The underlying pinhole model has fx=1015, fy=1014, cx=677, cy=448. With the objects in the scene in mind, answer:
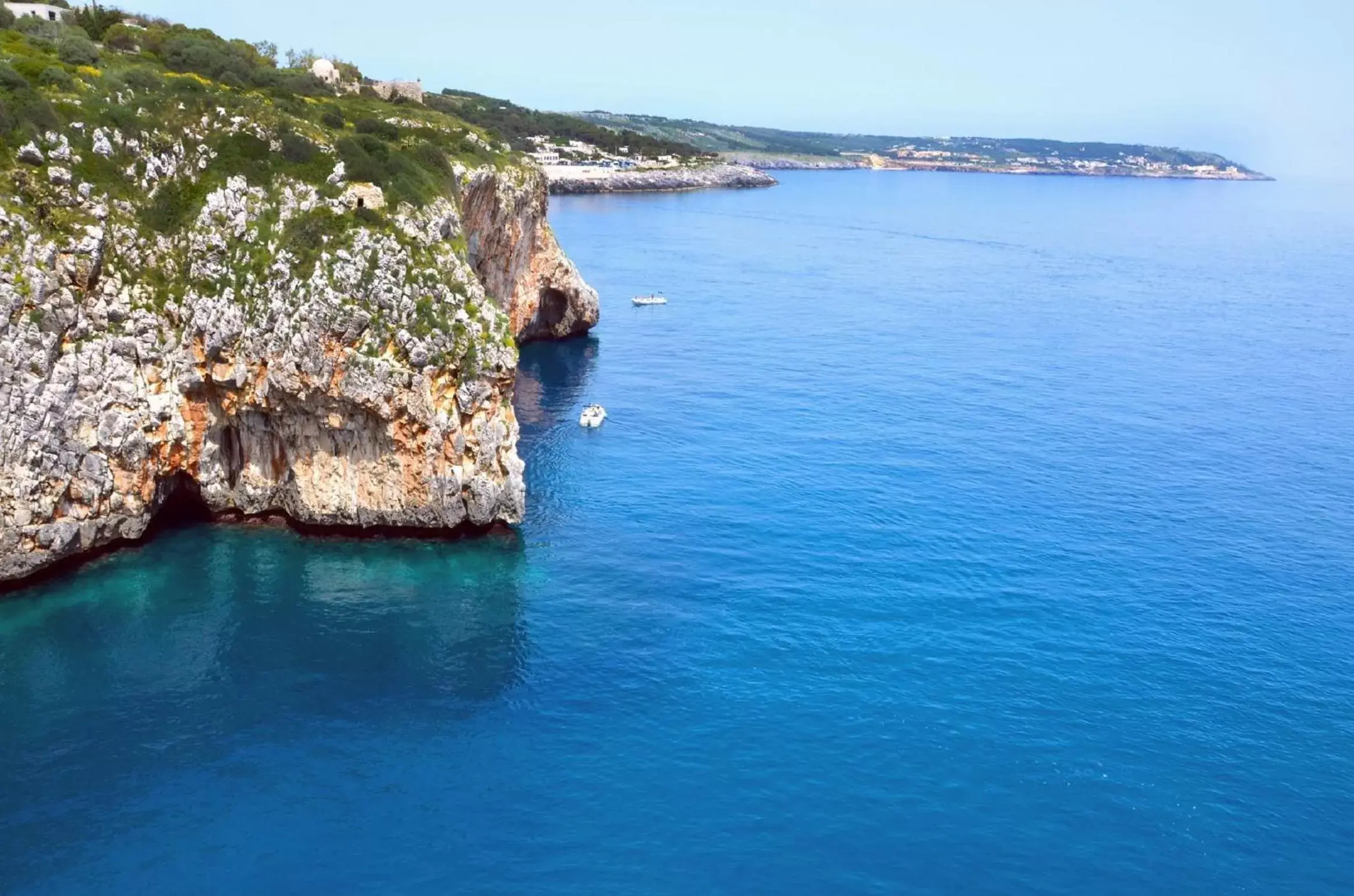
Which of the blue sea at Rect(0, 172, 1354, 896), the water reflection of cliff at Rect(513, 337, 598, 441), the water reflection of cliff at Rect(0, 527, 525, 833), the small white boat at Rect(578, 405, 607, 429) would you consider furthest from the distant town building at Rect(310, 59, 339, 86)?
the water reflection of cliff at Rect(0, 527, 525, 833)

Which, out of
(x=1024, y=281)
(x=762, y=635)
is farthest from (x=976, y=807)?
(x=1024, y=281)

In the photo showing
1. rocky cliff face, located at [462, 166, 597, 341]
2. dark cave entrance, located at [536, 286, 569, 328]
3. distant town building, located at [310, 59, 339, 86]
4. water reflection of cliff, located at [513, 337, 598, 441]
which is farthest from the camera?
dark cave entrance, located at [536, 286, 569, 328]

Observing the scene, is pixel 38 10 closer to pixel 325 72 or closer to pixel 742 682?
pixel 325 72

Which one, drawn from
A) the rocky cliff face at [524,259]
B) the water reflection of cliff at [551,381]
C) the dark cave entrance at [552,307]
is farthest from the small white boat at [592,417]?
the dark cave entrance at [552,307]

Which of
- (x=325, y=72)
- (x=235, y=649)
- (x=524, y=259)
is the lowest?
(x=235, y=649)

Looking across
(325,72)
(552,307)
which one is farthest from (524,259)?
(325,72)

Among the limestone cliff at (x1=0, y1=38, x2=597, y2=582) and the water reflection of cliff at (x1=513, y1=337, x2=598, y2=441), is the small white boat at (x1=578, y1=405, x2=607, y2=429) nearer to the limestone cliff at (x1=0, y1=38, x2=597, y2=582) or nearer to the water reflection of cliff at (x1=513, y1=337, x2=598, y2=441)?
the water reflection of cliff at (x1=513, y1=337, x2=598, y2=441)

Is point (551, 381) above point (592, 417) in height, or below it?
above
